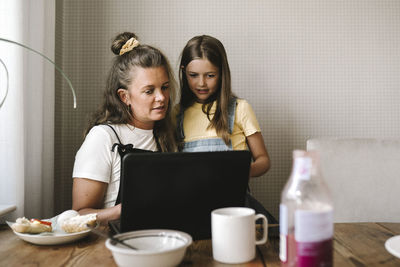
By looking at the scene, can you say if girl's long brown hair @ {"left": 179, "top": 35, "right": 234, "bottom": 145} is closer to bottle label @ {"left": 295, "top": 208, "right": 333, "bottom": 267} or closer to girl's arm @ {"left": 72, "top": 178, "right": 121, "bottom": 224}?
girl's arm @ {"left": 72, "top": 178, "right": 121, "bottom": 224}

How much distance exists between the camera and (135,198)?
746mm

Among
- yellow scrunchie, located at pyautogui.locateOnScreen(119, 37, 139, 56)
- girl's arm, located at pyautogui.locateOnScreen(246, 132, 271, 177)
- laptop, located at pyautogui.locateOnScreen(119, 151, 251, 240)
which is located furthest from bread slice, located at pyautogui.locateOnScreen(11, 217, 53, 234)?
girl's arm, located at pyautogui.locateOnScreen(246, 132, 271, 177)

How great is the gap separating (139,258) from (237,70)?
1511mm

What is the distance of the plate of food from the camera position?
2.65ft

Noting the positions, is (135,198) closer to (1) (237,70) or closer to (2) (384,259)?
(2) (384,259)

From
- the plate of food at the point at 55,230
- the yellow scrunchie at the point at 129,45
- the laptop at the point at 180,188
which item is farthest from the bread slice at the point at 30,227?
the yellow scrunchie at the point at 129,45

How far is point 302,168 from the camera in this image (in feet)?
1.93

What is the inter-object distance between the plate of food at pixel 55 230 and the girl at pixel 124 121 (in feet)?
1.27

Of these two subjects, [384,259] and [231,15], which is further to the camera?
[231,15]

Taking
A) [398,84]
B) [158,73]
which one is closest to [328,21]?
[398,84]

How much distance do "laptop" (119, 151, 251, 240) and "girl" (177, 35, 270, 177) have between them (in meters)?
0.85

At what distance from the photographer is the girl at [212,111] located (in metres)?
1.68

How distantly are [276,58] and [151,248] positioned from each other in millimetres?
1527

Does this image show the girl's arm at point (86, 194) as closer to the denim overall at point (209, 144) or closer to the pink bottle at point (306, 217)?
the denim overall at point (209, 144)
